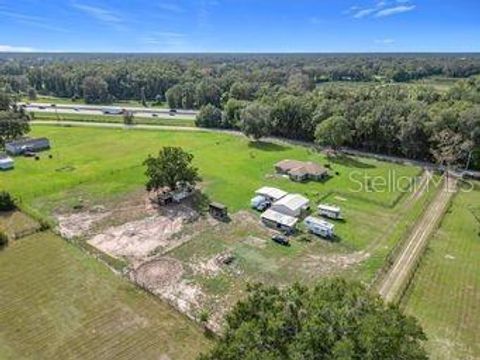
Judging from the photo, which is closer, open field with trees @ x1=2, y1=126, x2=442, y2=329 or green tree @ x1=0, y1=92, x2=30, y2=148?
open field with trees @ x1=2, y1=126, x2=442, y2=329

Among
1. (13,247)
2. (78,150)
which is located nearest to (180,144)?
(78,150)

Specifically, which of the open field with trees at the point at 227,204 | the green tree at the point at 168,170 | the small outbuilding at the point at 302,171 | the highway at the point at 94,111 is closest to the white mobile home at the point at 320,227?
the open field with trees at the point at 227,204

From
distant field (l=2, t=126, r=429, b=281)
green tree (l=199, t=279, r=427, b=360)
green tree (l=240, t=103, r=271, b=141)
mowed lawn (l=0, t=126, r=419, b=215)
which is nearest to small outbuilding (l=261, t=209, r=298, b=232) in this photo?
distant field (l=2, t=126, r=429, b=281)

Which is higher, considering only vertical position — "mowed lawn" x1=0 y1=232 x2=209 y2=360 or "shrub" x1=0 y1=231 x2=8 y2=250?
"shrub" x1=0 y1=231 x2=8 y2=250

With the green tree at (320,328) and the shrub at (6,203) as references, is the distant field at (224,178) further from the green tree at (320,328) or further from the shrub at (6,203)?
the green tree at (320,328)

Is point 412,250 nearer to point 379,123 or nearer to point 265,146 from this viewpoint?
point 379,123

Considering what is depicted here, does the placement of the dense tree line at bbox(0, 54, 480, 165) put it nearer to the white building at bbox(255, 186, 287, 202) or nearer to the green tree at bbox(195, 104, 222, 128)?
the green tree at bbox(195, 104, 222, 128)

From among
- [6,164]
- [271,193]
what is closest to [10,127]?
[6,164]
